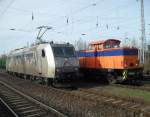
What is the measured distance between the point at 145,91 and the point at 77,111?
20.4 feet

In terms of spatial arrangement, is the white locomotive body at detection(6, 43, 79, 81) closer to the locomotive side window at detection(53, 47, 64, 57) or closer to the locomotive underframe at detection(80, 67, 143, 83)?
the locomotive side window at detection(53, 47, 64, 57)

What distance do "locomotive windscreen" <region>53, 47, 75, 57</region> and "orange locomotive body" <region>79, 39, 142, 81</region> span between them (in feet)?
9.80

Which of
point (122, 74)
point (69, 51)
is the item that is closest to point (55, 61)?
point (69, 51)

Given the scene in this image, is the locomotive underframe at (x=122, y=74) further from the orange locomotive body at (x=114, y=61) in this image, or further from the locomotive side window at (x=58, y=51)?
the locomotive side window at (x=58, y=51)

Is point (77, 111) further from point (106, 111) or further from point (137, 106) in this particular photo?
point (137, 106)

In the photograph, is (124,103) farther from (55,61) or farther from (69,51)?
(69,51)

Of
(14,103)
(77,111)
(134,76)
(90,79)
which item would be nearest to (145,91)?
(134,76)

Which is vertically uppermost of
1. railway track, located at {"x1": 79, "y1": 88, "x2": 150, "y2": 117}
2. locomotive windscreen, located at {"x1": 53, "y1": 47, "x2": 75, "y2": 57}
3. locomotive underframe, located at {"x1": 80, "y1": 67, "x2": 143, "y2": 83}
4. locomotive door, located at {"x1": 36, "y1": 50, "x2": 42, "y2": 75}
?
locomotive windscreen, located at {"x1": 53, "y1": 47, "x2": 75, "y2": 57}

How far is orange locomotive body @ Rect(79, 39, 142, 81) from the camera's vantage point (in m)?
19.4

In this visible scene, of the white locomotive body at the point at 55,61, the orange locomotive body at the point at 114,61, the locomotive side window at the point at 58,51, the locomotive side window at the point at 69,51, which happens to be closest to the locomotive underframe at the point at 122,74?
the orange locomotive body at the point at 114,61

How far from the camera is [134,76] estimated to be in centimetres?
1953

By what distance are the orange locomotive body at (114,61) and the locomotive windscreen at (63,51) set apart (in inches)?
118

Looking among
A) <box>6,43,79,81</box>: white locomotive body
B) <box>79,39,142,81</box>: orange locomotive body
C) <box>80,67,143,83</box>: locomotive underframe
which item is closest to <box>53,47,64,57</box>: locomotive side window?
<box>6,43,79,81</box>: white locomotive body

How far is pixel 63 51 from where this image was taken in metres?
19.1
